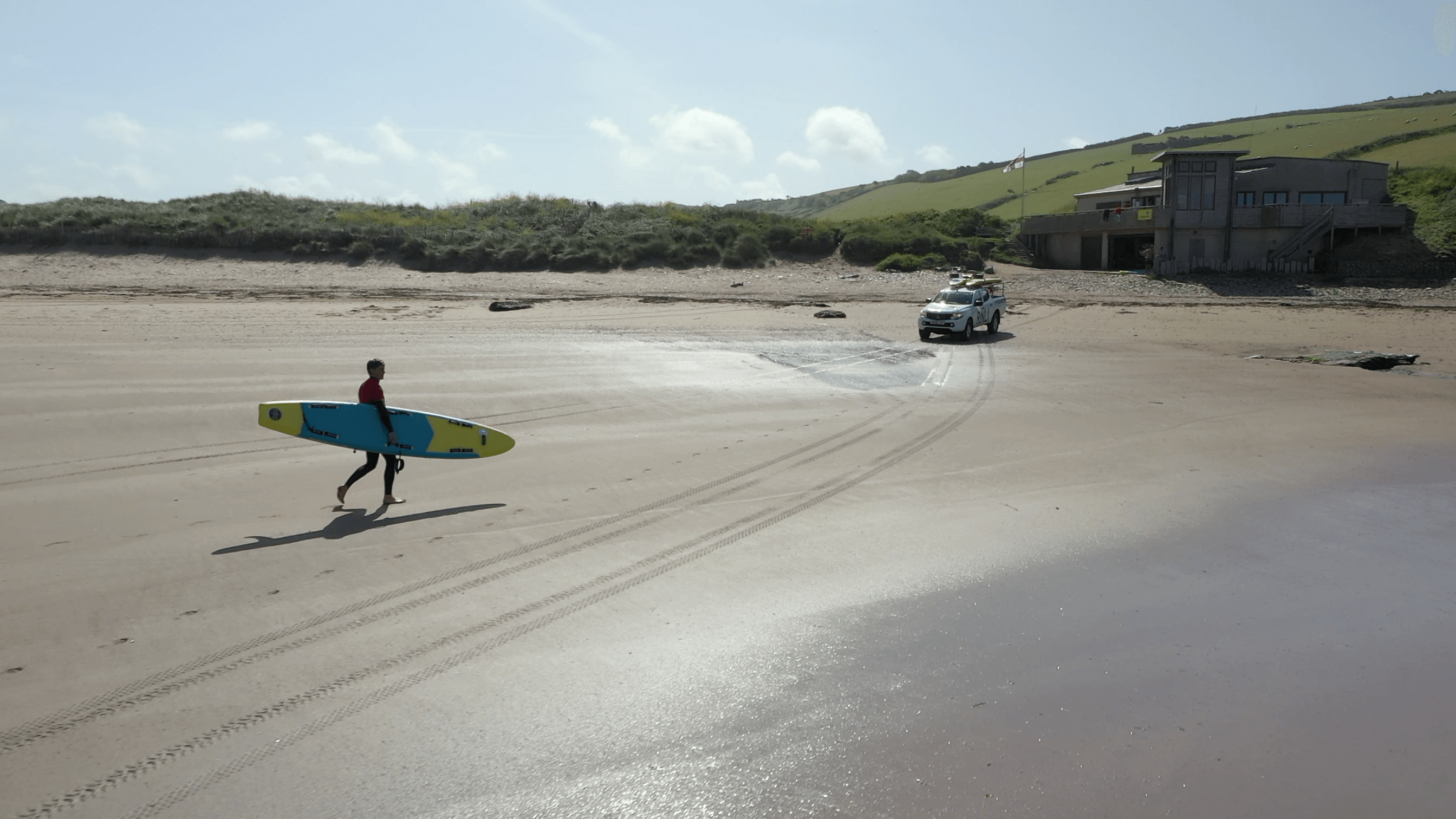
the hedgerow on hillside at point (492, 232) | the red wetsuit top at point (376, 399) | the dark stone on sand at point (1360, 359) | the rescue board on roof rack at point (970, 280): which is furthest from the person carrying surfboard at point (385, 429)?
the hedgerow on hillside at point (492, 232)

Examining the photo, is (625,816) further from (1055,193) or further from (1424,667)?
(1055,193)

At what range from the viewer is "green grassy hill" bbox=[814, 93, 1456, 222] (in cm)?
6519

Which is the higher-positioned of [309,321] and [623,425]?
[309,321]

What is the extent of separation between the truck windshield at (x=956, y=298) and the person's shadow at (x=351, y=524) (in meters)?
18.7

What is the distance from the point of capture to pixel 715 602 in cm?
744

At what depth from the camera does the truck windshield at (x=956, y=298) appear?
26.0 m

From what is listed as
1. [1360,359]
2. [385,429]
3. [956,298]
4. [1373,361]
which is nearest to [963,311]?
[956,298]

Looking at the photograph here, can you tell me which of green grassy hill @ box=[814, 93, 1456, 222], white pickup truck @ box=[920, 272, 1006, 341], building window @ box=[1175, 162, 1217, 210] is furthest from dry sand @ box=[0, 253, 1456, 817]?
green grassy hill @ box=[814, 93, 1456, 222]

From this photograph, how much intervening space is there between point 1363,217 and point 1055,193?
36284 mm

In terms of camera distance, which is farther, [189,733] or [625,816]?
[189,733]

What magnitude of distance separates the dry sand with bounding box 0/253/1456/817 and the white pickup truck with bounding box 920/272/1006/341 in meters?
8.13

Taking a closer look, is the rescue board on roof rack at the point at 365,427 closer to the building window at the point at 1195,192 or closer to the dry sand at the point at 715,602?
the dry sand at the point at 715,602

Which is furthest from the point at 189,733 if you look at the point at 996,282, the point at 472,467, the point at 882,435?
the point at 996,282

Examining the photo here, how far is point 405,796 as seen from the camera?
4738 millimetres
